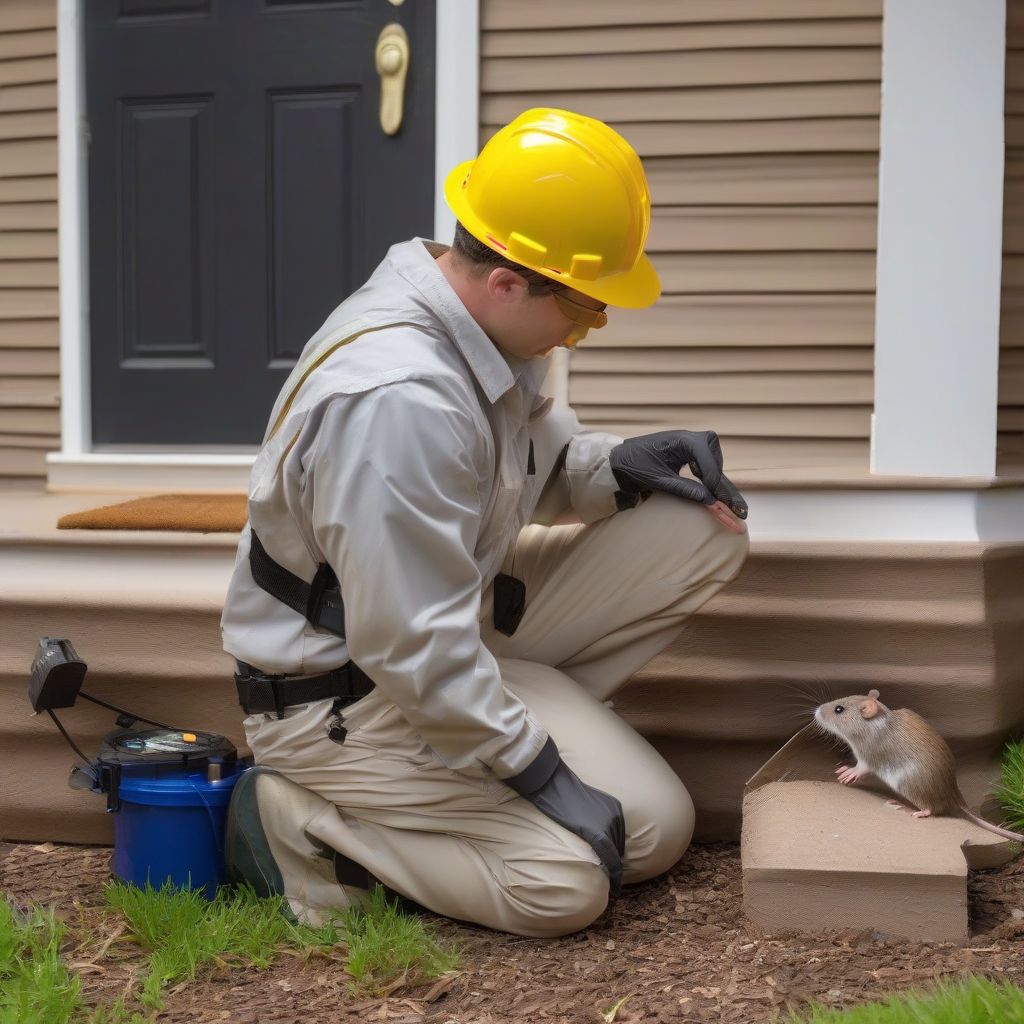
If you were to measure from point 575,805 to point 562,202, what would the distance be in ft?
3.87

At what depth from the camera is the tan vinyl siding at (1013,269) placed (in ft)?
11.3

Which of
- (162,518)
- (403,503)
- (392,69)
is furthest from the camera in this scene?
(392,69)

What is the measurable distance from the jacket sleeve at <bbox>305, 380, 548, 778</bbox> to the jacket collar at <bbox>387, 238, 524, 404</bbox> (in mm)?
136

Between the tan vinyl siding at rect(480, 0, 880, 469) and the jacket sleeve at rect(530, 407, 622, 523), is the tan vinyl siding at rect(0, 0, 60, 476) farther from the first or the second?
the jacket sleeve at rect(530, 407, 622, 523)

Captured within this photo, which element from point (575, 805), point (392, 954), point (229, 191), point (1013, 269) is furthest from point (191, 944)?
point (1013, 269)

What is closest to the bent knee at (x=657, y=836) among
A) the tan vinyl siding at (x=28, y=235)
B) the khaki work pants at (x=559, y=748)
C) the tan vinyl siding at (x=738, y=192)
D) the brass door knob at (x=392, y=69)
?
the khaki work pants at (x=559, y=748)

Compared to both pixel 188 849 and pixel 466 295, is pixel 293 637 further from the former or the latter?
pixel 466 295

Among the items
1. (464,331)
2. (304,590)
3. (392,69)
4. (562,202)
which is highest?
(392,69)

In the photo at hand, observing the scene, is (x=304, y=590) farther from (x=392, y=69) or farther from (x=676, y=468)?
(x=392, y=69)

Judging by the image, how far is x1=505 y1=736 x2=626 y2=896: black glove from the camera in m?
2.39

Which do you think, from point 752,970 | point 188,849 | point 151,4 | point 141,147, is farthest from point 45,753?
point 151,4

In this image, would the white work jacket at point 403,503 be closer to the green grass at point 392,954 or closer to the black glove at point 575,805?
the black glove at point 575,805

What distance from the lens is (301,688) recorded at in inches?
99.2

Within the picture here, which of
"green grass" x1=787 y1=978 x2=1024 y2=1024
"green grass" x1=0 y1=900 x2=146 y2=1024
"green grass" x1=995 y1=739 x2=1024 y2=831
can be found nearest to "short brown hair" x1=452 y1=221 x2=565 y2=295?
"green grass" x1=787 y1=978 x2=1024 y2=1024
